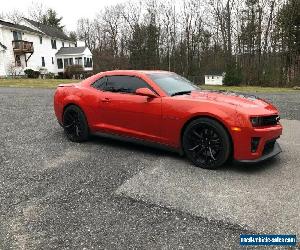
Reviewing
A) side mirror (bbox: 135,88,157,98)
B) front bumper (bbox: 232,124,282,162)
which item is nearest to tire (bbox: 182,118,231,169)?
front bumper (bbox: 232,124,282,162)

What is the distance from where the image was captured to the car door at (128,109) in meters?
5.38

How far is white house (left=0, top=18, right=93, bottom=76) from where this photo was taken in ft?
136

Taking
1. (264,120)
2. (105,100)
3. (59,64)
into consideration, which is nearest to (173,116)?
(264,120)

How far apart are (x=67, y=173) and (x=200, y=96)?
2.44 metres

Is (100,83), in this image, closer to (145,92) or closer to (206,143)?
(145,92)

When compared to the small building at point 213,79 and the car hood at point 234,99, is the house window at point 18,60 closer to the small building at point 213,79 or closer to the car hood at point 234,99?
the small building at point 213,79

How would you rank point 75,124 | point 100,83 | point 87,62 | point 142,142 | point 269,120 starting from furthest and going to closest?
point 87,62
point 75,124
point 100,83
point 142,142
point 269,120

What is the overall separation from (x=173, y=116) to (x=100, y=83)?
6.26 ft

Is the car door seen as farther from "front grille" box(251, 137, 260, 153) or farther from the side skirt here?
"front grille" box(251, 137, 260, 153)

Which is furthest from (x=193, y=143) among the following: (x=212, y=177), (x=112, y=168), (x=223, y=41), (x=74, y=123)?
(x=223, y=41)

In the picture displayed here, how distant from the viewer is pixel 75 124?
6.57 metres

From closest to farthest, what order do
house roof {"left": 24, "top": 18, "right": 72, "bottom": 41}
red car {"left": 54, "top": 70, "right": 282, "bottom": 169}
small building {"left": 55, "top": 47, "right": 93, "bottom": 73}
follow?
red car {"left": 54, "top": 70, "right": 282, "bottom": 169}
house roof {"left": 24, "top": 18, "right": 72, "bottom": 41}
small building {"left": 55, "top": 47, "right": 93, "bottom": 73}

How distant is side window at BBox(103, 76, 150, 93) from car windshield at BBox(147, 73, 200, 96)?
0.25m

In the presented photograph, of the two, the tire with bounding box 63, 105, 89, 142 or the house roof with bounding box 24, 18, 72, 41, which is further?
the house roof with bounding box 24, 18, 72, 41
